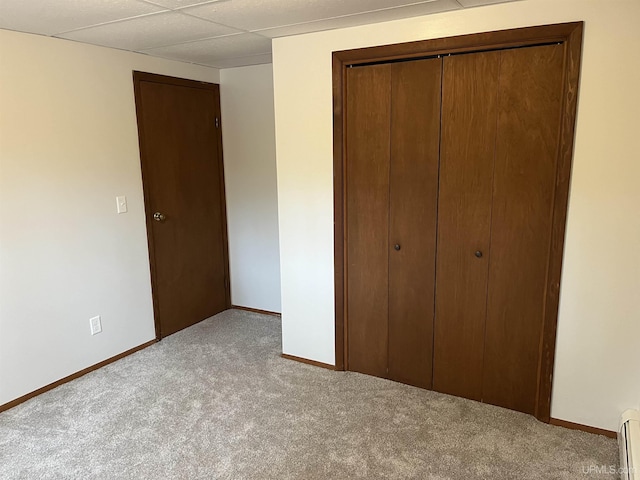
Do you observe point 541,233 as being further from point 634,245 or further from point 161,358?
point 161,358

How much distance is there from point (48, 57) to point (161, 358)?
6.99 ft

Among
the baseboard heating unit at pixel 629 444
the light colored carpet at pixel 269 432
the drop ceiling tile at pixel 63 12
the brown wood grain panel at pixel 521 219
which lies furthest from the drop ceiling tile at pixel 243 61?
the baseboard heating unit at pixel 629 444

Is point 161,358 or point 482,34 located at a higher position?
point 482,34

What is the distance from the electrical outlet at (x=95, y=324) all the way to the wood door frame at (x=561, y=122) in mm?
1720

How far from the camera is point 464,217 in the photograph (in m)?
2.55

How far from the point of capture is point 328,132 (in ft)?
9.34

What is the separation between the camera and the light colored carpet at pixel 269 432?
7.09 feet

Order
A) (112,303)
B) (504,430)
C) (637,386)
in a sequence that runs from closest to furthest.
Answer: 1. (637,386)
2. (504,430)
3. (112,303)

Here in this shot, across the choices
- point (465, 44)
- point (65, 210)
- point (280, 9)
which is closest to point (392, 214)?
point (465, 44)

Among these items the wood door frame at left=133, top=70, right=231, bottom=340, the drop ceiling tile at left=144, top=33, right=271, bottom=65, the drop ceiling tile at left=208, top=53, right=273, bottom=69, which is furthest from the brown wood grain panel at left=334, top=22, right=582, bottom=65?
the wood door frame at left=133, top=70, right=231, bottom=340

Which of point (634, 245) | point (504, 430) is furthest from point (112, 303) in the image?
point (634, 245)

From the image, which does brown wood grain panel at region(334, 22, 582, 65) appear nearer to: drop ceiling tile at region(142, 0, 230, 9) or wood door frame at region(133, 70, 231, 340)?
drop ceiling tile at region(142, 0, 230, 9)

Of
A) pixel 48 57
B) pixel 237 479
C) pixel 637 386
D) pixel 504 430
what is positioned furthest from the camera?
pixel 48 57

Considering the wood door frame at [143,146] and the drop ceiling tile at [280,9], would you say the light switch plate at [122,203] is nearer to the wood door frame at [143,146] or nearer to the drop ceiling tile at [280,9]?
the wood door frame at [143,146]
